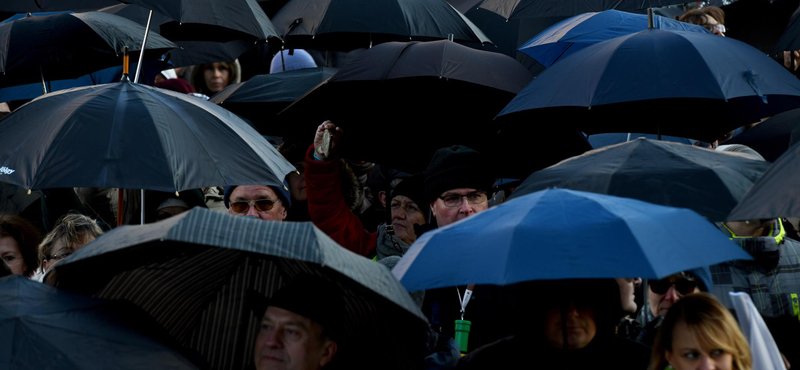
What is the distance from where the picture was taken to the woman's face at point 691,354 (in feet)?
13.3

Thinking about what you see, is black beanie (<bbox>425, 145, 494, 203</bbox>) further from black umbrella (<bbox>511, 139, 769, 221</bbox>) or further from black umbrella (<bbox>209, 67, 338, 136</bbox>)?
black umbrella (<bbox>209, 67, 338, 136</bbox>)

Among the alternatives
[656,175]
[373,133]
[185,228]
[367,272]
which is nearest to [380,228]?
[373,133]

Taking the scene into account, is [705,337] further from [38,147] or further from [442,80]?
[38,147]

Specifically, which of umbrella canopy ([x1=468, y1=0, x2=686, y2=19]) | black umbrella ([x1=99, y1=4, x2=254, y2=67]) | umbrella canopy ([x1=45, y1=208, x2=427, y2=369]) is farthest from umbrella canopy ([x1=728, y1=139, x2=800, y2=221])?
black umbrella ([x1=99, y1=4, x2=254, y2=67])

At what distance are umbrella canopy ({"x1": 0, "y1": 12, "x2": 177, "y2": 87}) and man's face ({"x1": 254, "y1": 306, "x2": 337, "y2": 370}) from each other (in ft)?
10.1

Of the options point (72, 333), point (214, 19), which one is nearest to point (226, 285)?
point (72, 333)

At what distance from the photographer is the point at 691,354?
4.13 m

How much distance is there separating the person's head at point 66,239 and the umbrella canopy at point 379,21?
7.50 feet

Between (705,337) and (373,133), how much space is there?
115 inches

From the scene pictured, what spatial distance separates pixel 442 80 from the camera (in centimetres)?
627

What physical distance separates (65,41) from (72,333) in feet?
13.2

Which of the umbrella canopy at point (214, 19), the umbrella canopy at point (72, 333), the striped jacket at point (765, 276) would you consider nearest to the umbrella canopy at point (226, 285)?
the umbrella canopy at point (72, 333)

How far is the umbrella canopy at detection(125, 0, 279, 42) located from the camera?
6.15 metres

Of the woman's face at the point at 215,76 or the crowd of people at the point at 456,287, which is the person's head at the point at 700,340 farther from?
the woman's face at the point at 215,76
